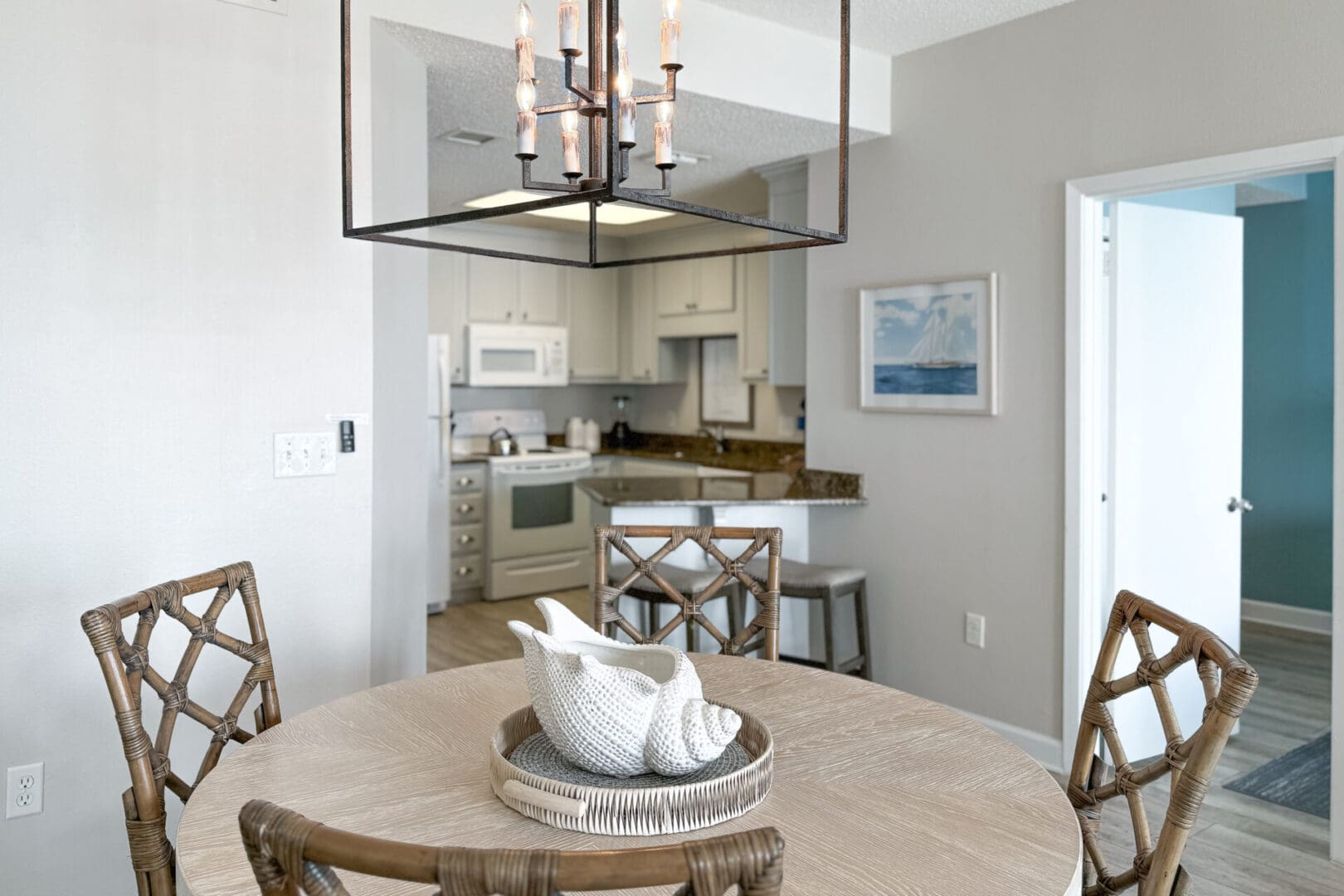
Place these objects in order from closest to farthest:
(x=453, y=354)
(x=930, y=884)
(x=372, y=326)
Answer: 1. (x=930, y=884)
2. (x=372, y=326)
3. (x=453, y=354)

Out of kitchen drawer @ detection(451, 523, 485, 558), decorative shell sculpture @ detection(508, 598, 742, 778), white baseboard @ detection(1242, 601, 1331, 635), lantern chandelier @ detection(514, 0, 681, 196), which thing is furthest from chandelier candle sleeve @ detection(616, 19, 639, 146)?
white baseboard @ detection(1242, 601, 1331, 635)

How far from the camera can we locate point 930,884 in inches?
44.1

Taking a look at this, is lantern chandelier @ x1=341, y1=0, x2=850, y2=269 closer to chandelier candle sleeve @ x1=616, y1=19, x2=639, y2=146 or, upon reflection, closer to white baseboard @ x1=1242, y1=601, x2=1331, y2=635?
chandelier candle sleeve @ x1=616, y1=19, x2=639, y2=146

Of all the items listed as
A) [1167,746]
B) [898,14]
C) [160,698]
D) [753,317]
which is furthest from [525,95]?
[753,317]

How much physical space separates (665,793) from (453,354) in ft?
16.9

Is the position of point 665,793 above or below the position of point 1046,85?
below

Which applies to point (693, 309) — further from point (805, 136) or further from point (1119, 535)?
point (1119, 535)

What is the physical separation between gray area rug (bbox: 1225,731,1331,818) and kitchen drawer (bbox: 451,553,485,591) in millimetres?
4035

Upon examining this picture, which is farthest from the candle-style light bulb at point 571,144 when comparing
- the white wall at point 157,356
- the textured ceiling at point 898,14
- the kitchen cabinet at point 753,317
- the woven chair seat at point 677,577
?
the kitchen cabinet at point 753,317

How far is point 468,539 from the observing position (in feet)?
19.0

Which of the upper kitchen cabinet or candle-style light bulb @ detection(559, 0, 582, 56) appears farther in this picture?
the upper kitchen cabinet

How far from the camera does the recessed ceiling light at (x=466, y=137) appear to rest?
12.2ft

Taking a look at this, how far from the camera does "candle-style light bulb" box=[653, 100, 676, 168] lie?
1454 millimetres

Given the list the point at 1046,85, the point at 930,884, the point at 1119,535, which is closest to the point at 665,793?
the point at 930,884
